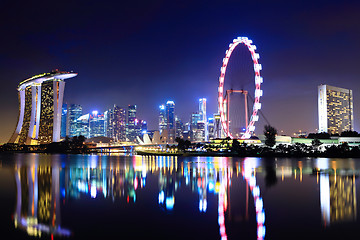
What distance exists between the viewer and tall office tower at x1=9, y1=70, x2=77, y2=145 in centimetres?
11293

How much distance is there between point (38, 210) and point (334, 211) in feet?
32.2

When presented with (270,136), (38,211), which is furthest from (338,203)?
(270,136)

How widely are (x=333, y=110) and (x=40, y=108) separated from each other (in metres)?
103

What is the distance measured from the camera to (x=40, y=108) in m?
121

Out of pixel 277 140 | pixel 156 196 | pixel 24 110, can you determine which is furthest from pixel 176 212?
pixel 24 110

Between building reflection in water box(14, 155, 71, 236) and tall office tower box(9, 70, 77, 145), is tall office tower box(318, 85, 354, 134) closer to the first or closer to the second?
tall office tower box(9, 70, 77, 145)

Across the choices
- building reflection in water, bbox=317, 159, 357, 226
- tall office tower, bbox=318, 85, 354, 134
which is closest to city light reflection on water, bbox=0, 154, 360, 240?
building reflection in water, bbox=317, 159, 357, 226

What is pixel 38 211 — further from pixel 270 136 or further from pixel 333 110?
pixel 333 110

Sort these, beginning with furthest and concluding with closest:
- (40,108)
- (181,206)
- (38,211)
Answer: (40,108), (181,206), (38,211)

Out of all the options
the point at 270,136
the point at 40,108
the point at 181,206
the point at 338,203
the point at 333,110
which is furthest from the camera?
the point at 333,110

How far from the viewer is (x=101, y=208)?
12.8 metres

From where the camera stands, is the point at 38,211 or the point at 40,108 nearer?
the point at 38,211

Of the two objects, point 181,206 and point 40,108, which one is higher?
point 40,108

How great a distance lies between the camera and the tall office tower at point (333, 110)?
134875mm
